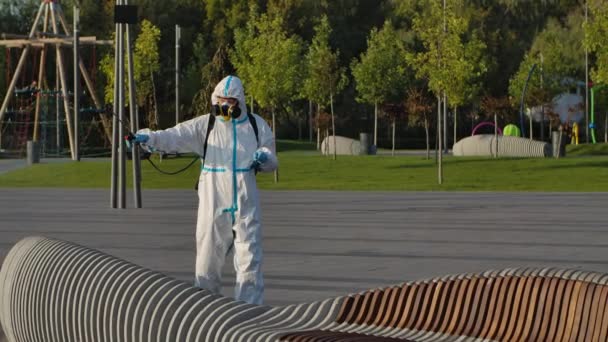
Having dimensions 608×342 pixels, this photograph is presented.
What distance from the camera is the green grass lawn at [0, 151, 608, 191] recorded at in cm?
3391

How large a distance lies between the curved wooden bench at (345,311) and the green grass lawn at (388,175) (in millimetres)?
25733

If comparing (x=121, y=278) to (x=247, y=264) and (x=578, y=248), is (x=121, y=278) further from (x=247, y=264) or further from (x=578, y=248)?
(x=578, y=248)

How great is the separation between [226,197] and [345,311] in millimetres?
3589

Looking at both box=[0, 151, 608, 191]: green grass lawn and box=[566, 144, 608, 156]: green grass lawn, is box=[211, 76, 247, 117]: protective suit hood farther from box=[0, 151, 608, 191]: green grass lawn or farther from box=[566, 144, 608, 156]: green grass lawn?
box=[566, 144, 608, 156]: green grass lawn

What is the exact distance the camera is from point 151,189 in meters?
33.9

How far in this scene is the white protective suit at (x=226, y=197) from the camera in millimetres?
9578

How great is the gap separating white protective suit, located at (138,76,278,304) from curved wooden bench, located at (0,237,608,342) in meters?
2.31

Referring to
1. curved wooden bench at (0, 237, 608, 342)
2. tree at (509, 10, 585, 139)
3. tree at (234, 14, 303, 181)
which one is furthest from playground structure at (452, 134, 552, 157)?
curved wooden bench at (0, 237, 608, 342)

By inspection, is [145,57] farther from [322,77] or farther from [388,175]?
[388,175]

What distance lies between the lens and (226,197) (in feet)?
31.4

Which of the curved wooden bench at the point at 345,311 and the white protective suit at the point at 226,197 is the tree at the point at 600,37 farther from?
the curved wooden bench at the point at 345,311

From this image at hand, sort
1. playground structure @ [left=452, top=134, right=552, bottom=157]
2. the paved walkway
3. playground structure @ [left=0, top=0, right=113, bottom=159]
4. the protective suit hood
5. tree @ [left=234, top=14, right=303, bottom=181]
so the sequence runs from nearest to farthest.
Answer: the protective suit hood, the paved walkway, tree @ [left=234, top=14, right=303, bottom=181], playground structure @ [left=452, top=134, right=552, bottom=157], playground structure @ [left=0, top=0, right=113, bottom=159]

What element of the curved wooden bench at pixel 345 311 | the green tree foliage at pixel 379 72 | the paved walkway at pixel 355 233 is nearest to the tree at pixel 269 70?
the green tree foliage at pixel 379 72

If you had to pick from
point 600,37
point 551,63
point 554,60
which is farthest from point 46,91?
point 554,60
